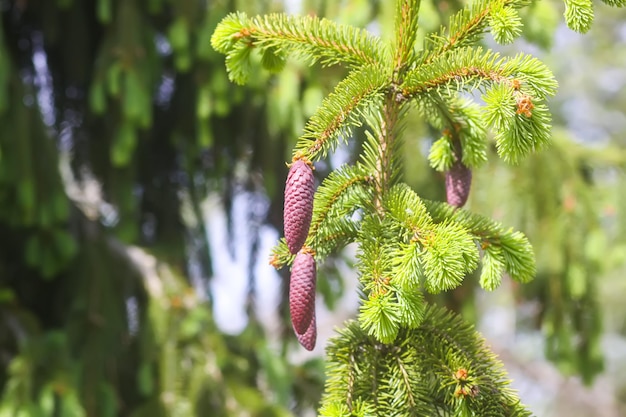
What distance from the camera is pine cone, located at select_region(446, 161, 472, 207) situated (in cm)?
105

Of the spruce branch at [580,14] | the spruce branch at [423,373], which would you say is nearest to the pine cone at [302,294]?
the spruce branch at [423,373]

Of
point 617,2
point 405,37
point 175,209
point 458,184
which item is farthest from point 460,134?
point 175,209

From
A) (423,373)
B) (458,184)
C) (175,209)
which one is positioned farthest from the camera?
(175,209)

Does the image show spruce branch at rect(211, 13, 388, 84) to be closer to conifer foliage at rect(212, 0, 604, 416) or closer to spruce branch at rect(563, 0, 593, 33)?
conifer foliage at rect(212, 0, 604, 416)

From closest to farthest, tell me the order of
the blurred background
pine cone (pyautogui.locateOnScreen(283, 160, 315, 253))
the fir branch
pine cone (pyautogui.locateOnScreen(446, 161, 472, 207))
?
pine cone (pyautogui.locateOnScreen(283, 160, 315, 253)) → the fir branch → pine cone (pyautogui.locateOnScreen(446, 161, 472, 207)) → the blurred background

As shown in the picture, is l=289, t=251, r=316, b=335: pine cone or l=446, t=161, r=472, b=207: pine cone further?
l=446, t=161, r=472, b=207: pine cone

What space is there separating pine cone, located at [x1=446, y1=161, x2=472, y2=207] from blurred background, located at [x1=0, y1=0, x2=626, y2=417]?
114 cm

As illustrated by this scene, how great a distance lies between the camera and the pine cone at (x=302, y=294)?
869 mm

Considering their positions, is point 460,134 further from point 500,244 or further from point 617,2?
point 617,2

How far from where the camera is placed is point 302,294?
87 centimetres

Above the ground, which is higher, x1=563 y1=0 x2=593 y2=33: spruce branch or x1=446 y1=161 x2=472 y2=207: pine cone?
x1=563 y1=0 x2=593 y2=33: spruce branch

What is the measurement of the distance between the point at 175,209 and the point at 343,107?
245 centimetres

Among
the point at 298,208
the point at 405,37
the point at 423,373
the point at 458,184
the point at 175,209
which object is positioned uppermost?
the point at 175,209

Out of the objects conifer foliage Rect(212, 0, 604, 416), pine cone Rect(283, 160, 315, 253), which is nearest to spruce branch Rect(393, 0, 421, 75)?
conifer foliage Rect(212, 0, 604, 416)
